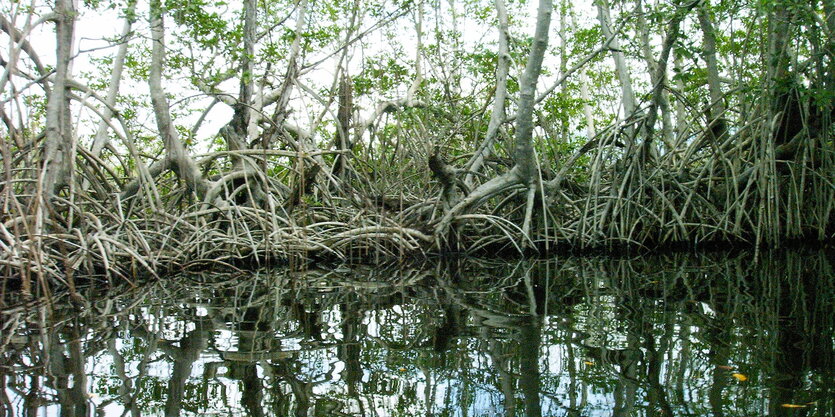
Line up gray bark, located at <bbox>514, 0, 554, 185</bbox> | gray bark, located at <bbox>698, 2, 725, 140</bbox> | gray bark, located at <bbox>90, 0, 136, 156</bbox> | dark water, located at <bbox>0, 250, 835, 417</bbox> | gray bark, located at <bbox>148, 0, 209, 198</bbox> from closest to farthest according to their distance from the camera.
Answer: dark water, located at <bbox>0, 250, 835, 417</bbox>, gray bark, located at <bbox>90, 0, 136, 156</bbox>, gray bark, located at <bbox>514, 0, 554, 185</bbox>, gray bark, located at <bbox>148, 0, 209, 198</bbox>, gray bark, located at <bbox>698, 2, 725, 140</bbox>

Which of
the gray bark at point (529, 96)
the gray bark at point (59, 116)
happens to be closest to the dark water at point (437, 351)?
the gray bark at point (59, 116)

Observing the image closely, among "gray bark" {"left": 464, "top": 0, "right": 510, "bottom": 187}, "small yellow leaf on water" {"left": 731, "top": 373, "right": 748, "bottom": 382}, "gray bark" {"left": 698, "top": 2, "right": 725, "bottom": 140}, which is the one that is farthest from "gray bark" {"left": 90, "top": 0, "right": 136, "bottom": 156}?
"gray bark" {"left": 698, "top": 2, "right": 725, "bottom": 140}

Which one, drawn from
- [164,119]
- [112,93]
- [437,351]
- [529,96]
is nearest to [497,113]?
[529,96]

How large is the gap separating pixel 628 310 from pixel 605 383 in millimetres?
1054

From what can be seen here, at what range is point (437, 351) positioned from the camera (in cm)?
204

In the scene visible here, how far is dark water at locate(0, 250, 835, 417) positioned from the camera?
5.14 ft

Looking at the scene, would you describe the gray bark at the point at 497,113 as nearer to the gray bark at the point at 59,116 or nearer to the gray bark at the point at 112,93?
the gray bark at the point at 112,93

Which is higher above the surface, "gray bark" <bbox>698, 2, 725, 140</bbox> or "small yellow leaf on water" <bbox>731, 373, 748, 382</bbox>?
"gray bark" <bbox>698, 2, 725, 140</bbox>

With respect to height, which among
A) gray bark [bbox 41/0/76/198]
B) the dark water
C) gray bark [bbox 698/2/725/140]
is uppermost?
gray bark [bbox 698/2/725/140]

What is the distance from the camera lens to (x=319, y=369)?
186 centimetres

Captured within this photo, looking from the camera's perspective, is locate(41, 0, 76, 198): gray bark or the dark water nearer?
the dark water

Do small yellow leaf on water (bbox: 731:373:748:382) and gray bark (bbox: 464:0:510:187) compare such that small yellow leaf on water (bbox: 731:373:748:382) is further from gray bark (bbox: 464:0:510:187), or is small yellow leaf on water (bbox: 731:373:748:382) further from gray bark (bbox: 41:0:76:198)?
gray bark (bbox: 464:0:510:187)

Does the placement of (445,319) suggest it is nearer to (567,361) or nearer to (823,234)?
(567,361)

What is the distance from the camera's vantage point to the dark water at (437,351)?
157 cm
